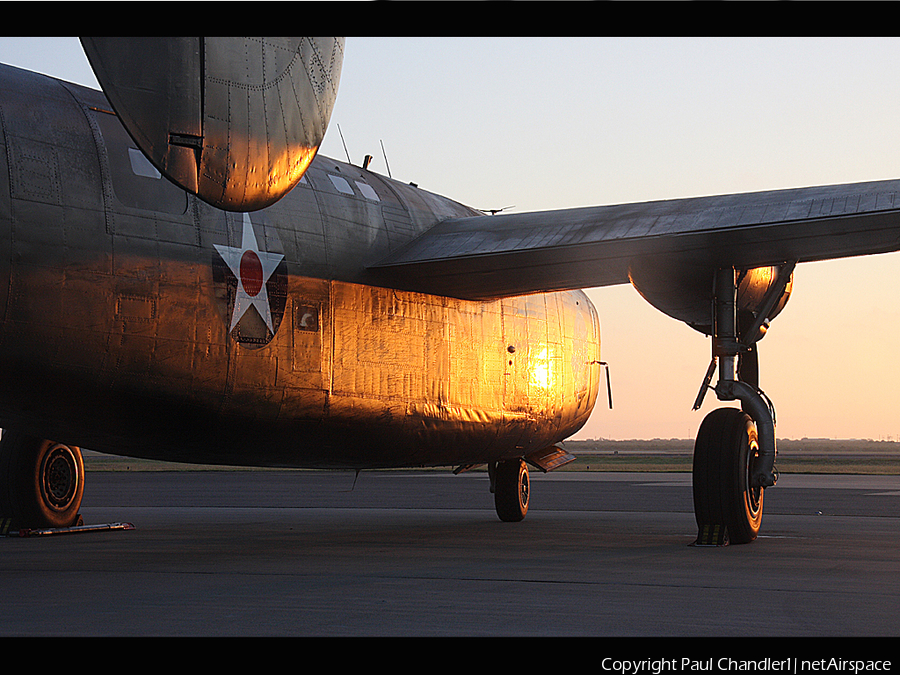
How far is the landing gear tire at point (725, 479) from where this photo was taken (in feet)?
46.8

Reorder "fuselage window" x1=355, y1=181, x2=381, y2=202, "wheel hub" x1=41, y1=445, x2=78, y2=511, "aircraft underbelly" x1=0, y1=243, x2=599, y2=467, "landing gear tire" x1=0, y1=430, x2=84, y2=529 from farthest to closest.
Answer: "wheel hub" x1=41, y1=445, x2=78, y2=511 → "landing gear tire" x1=0, y1=430, x2=84, y2=529 → "fuselage window" x1=355, y1=181, x2=381, y2=202 → "aircraft underbelly" x1=0, y1=243, x2=599, y2=467

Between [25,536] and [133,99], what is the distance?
11.9 metres

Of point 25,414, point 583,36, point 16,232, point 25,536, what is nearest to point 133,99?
point 583,36

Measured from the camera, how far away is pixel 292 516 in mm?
21859

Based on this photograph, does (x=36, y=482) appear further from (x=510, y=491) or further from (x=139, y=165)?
(x=510, y=491)

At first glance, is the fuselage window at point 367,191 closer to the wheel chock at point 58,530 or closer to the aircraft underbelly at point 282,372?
the aircraft underbelly at point 282,372

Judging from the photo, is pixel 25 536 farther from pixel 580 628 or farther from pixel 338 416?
pixel 580 628

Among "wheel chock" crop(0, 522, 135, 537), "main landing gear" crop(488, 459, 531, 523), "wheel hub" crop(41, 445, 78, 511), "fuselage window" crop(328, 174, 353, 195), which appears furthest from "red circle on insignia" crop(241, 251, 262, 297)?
"main landing gear" crop(488, 459, 531, 523)

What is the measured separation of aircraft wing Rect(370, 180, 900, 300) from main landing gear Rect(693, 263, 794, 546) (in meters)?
1.00

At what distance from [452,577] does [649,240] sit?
18.8ft

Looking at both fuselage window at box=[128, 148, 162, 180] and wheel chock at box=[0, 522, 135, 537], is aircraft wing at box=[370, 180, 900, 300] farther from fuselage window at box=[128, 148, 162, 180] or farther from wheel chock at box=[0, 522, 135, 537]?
wheel chock at box=[0, 522, 135, 537]

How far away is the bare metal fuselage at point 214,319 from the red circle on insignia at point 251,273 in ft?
0.06

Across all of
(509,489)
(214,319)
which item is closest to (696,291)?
(509,489)

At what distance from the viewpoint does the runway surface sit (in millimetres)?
7695
